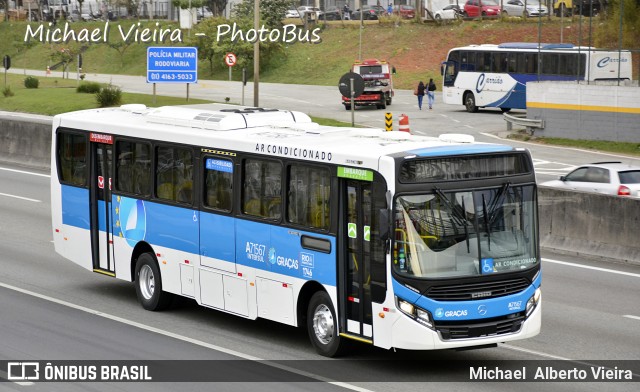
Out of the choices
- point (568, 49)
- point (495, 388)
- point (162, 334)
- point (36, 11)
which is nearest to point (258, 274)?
point (162, 334)

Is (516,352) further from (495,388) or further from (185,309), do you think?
(185,309)

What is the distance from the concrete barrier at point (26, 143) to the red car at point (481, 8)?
167 feet

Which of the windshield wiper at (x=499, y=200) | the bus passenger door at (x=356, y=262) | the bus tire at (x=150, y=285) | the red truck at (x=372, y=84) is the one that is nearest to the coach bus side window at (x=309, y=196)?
the bus passenger door at (x=356, y=262)

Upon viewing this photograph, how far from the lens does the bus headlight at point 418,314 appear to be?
12648 mm

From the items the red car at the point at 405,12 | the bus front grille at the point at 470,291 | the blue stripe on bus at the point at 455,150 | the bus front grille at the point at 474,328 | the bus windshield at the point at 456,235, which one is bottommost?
the bus front grille at the point at 474,328

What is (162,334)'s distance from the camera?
15453mm

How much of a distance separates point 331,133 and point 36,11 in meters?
116

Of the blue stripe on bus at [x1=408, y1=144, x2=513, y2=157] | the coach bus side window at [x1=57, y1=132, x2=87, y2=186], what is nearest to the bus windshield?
the blue stripe on bus at [x1=408, y1=144, x2=513, y2=157]

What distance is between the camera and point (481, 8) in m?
83.2

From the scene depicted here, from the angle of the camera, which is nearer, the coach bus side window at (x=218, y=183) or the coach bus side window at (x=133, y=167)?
the coach bus side window at (x=218, y=183)

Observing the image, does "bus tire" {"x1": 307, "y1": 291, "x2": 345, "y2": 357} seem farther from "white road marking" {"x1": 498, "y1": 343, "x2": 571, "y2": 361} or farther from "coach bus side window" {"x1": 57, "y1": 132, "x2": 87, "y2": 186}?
"coach bus side window" {"x1": 57, "y1": 132, "x2": 87, "y2": 186}

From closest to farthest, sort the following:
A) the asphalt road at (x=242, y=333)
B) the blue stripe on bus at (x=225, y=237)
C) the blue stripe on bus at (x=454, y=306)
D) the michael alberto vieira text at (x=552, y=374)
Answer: the blue stripe on bus at (x=454, y=306), the michael alberto vieira text at (x=552, y=374), the asphalt road at (x=242, y=333), the blue stripe on bus at (x=225, y=237)

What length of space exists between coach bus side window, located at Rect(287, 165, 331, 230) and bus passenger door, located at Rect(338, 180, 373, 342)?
0.38 m

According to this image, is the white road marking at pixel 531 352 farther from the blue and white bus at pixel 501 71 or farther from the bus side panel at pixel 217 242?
the blue and white bus at pixel 501 71
